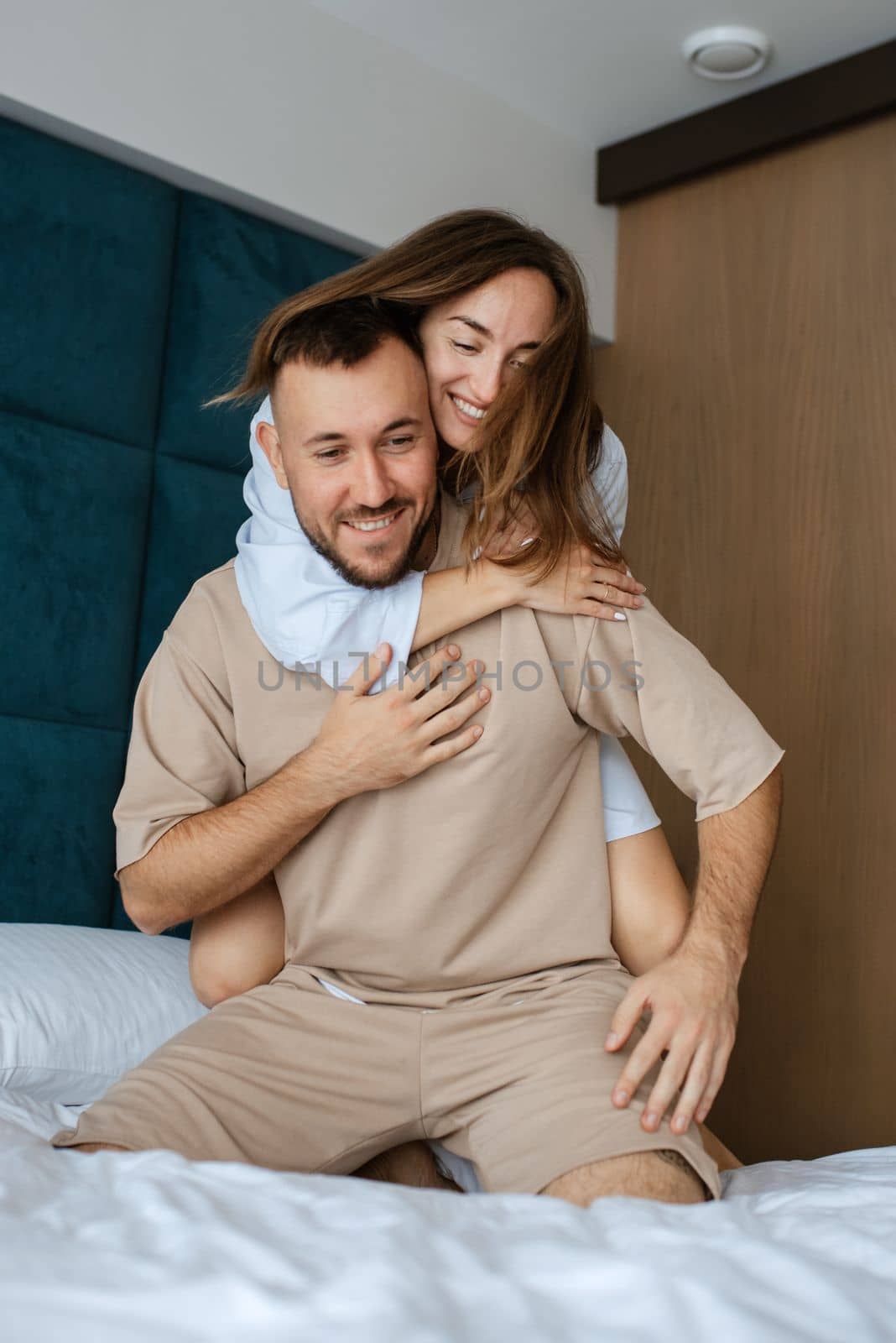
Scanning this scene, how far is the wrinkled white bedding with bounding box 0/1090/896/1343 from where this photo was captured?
0.67m

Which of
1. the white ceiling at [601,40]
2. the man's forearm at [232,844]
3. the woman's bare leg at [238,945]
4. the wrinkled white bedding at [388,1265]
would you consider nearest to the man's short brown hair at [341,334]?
the man's forearm at [232,844]

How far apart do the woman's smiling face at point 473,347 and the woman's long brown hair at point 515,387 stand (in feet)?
0.06

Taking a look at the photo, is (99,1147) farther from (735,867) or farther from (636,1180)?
(735,867)

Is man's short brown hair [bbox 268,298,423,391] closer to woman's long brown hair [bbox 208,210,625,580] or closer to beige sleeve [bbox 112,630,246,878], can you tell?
woman's long brown hair [bbox 208,210,625,580]

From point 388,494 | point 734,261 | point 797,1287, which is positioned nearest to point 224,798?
point 388,494

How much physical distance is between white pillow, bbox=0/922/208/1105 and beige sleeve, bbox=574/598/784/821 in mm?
748

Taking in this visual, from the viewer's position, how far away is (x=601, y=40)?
269cm

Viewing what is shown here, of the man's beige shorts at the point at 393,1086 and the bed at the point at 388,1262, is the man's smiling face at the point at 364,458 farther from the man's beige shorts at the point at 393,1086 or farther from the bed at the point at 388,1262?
the bed at the point at 388,1262

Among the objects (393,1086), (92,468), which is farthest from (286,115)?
(393,1086)

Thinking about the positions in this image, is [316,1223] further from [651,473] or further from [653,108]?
[653,108]

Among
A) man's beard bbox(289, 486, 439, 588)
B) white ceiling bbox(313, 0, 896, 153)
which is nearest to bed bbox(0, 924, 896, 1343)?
man's beard bbox(289, 486, 439, 588)

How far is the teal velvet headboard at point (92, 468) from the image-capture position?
218 centimetres

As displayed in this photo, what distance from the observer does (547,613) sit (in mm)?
1606

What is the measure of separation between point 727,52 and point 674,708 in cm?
179
